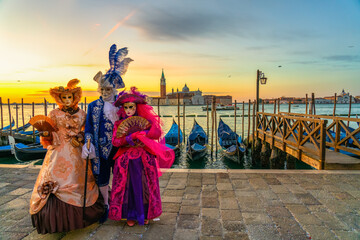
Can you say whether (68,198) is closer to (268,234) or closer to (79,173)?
(79,173)

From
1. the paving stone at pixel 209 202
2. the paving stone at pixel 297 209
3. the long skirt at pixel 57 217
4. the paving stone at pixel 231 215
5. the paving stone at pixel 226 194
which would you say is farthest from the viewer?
the paving stone at pixel 226 194

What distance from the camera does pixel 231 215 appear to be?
2.60m

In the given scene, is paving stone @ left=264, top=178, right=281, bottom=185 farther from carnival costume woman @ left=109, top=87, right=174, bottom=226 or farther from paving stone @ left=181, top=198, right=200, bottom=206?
carnival costume woman @ left=109, top=87, right=174, bottom=226

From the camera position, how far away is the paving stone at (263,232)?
2.17 m

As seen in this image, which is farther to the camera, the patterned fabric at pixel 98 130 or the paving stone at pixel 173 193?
the paving stone at pixel 173 193

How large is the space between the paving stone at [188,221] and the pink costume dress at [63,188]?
86 cm

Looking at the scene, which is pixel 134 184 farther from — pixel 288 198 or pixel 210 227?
pixel 288 198

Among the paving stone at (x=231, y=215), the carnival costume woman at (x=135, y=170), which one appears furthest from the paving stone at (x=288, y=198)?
the carnival costume woman at (x=135, y=170)

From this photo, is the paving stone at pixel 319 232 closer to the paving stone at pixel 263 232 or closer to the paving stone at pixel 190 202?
the paving stone at pixel 263 232

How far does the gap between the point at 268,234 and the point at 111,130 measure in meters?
1.95

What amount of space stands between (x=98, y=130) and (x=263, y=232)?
79.5 inches

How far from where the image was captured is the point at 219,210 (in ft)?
8.91

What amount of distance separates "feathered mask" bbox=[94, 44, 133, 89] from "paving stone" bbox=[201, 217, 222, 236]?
1.79 meters

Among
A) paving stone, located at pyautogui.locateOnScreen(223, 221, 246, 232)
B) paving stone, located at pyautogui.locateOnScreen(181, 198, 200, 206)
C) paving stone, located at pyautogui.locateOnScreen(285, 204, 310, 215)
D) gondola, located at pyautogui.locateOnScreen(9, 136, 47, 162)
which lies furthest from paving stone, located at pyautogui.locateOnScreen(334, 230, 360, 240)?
gondola, located at pyautogui.locateOnScreen(9, 136, 47, 162)
